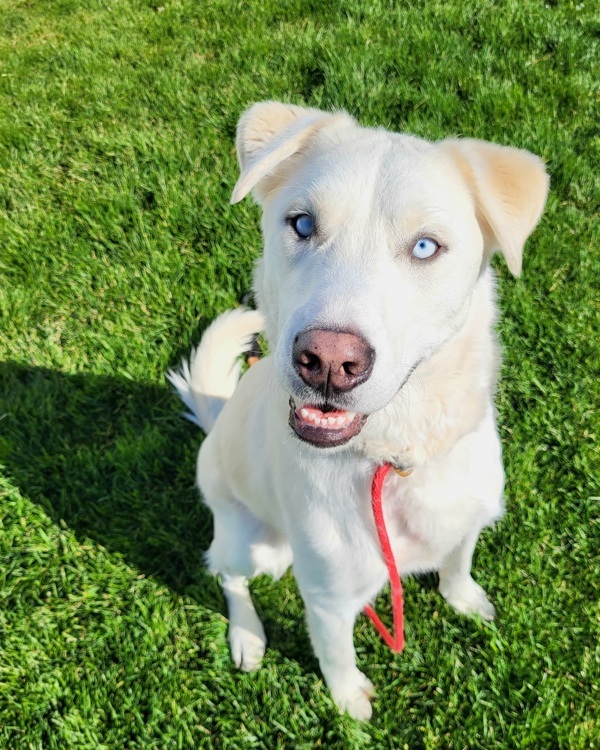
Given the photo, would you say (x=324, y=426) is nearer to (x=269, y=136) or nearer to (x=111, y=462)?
(x=269, y=136)

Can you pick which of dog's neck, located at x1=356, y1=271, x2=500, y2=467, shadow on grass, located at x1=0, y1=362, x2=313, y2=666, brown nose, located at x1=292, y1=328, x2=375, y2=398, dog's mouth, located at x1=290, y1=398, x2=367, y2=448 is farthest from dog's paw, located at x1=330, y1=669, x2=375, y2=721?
brown nose, located at x1=292, y1=328, x2=375, y2=398

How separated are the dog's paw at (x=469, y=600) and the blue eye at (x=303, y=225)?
5.55ft

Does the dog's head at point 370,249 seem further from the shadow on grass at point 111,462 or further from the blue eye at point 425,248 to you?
the shadow on grass at point 111,462

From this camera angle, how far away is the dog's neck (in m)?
1.85

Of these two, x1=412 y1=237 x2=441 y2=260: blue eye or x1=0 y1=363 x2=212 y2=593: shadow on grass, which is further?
x1=0 y1=363 x2=212 y2=593: shadow on grass

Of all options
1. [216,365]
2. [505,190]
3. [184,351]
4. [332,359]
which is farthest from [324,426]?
[184,351]

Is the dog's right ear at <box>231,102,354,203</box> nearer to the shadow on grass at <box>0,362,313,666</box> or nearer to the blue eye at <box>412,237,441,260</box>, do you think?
the blue eye at <box>412,237,441,260</box>

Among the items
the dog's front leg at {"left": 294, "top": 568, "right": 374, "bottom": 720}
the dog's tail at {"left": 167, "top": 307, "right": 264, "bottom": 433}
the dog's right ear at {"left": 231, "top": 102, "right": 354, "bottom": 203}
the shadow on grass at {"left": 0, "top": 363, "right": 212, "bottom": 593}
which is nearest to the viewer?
the dog's right ear at {"left": 231, "top": 102, "right": 354, "bottom": 203}

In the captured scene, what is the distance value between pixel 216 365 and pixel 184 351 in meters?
0.65

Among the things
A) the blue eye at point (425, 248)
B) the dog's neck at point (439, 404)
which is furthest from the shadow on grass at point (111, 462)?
the blue eye at point (425, 248)

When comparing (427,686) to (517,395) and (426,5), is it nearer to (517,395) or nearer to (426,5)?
(517,395)

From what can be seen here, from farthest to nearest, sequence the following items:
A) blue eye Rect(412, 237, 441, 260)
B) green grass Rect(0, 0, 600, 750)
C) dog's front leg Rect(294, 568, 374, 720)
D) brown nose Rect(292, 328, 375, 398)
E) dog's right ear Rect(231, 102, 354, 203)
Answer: green grass Rect(0, 0, 600, 750) → dog's front leg Rect(294, 568, 374, 720) → dog's right ear Rect(231, 102, 354, 203) → blue eye Rect(412, 237, 441, 260) → brown nose Rect(292, 328, 375, 398)

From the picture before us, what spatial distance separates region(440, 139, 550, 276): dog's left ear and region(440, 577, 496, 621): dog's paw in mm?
1495

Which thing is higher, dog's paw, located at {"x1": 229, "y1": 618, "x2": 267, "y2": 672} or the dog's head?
the dog's head
